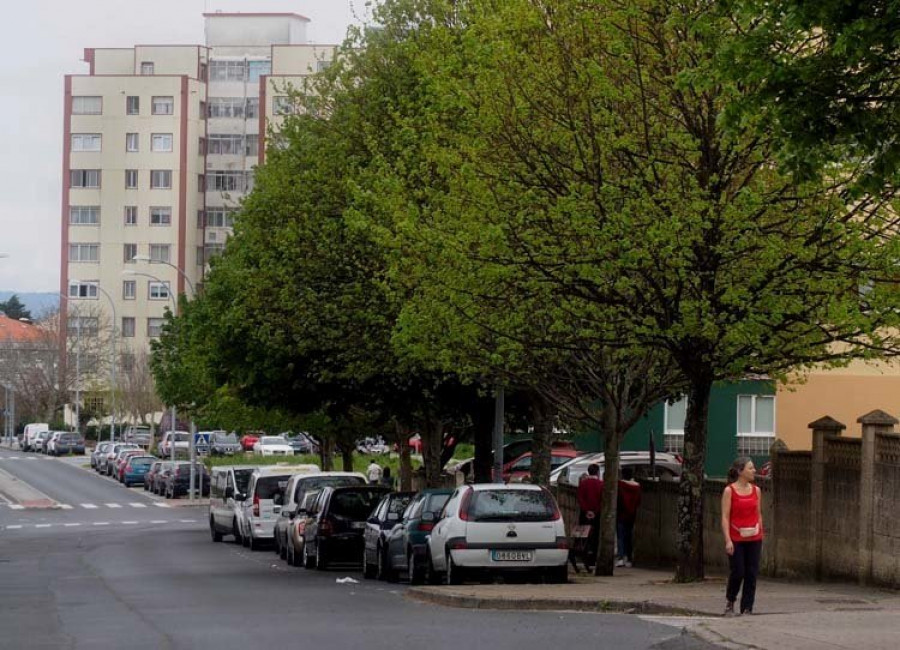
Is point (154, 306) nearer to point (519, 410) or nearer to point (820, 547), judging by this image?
point (519, 410)

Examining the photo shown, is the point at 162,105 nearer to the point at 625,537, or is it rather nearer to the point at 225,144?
the point at 225,144

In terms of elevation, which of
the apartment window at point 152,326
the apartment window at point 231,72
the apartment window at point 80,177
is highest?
the apartment window at point 231,72

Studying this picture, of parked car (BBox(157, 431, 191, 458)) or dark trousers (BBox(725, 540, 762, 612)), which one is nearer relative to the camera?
dark trousers (BBox(725, 540, 762, 612))

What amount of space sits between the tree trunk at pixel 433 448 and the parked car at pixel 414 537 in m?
11.9

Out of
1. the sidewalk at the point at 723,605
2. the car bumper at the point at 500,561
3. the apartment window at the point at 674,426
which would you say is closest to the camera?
the sidewalk at the point at 723,605

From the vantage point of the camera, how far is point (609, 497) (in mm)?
26016

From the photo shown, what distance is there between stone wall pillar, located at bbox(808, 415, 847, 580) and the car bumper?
11.1 ft

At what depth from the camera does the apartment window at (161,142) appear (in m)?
128

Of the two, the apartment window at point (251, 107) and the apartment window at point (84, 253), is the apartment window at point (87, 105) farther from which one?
the apartment window at point (251, 107)

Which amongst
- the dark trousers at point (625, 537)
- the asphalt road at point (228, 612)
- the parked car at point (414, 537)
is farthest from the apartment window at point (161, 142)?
the parked car at point (414, 537)

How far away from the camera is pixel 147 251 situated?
420 feet

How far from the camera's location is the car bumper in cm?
2344

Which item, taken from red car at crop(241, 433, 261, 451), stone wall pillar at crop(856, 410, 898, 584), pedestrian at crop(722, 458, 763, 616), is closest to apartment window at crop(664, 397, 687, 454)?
stone wall pillar at crop(856, 410, 898, 584)

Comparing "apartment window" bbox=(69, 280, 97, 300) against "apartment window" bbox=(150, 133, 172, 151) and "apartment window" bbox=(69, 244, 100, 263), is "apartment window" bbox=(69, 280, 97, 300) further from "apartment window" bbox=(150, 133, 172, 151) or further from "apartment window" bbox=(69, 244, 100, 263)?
"apartment window" bbox=(150, 133, 172, 151)
